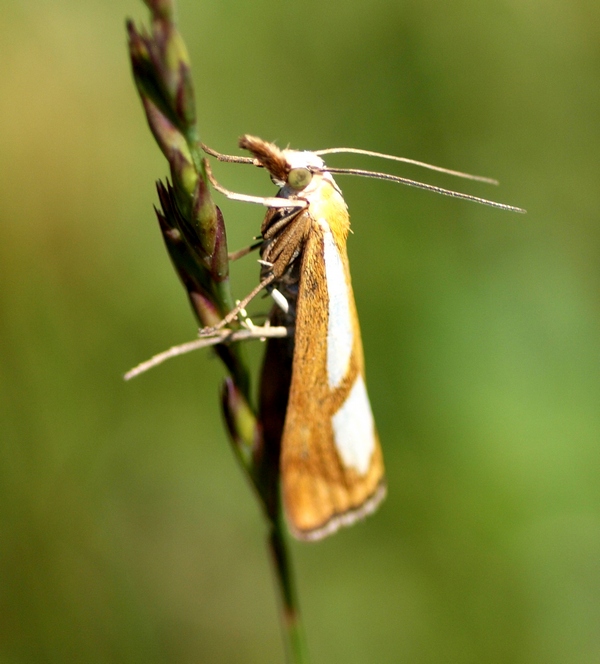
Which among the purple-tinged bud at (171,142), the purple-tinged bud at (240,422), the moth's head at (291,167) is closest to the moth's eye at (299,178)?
the moth's head at (291,167)

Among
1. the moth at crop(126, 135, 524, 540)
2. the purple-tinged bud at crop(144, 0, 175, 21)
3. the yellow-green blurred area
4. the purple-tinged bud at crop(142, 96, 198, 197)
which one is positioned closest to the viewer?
the purple-tinged bud at crop(144, 0, 175, 21)

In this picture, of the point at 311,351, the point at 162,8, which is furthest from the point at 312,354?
the point at 162,8

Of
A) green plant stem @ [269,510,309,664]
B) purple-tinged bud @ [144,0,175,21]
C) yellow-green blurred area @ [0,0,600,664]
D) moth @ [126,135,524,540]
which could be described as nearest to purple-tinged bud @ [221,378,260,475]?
moth @ [126,135,524,540]

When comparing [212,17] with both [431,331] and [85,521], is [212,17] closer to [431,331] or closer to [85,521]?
[431,331]

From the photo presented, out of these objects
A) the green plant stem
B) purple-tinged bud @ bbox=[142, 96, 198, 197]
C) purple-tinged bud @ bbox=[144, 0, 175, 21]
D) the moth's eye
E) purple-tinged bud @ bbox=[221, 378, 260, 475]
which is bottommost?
the green plant stem

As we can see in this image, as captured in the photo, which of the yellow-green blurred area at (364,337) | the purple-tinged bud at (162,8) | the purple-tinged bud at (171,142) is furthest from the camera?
the yellow-green blurred area at (364,337)

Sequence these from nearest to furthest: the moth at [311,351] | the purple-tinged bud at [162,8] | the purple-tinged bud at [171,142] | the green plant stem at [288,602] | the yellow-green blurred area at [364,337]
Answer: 1. the purple-tinged bud at [162,8]
2. the purple-tinged bud at [171,142]
3. the green plant stem at [288,602]
4. the moth at [311,351]
5. the yellow-green blurred area at [364,337]

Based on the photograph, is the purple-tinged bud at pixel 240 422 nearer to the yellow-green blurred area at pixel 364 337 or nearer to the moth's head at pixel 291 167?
the moth's head at pixel 291 167

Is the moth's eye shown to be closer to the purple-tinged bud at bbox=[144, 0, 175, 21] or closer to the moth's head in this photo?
the moth's head
